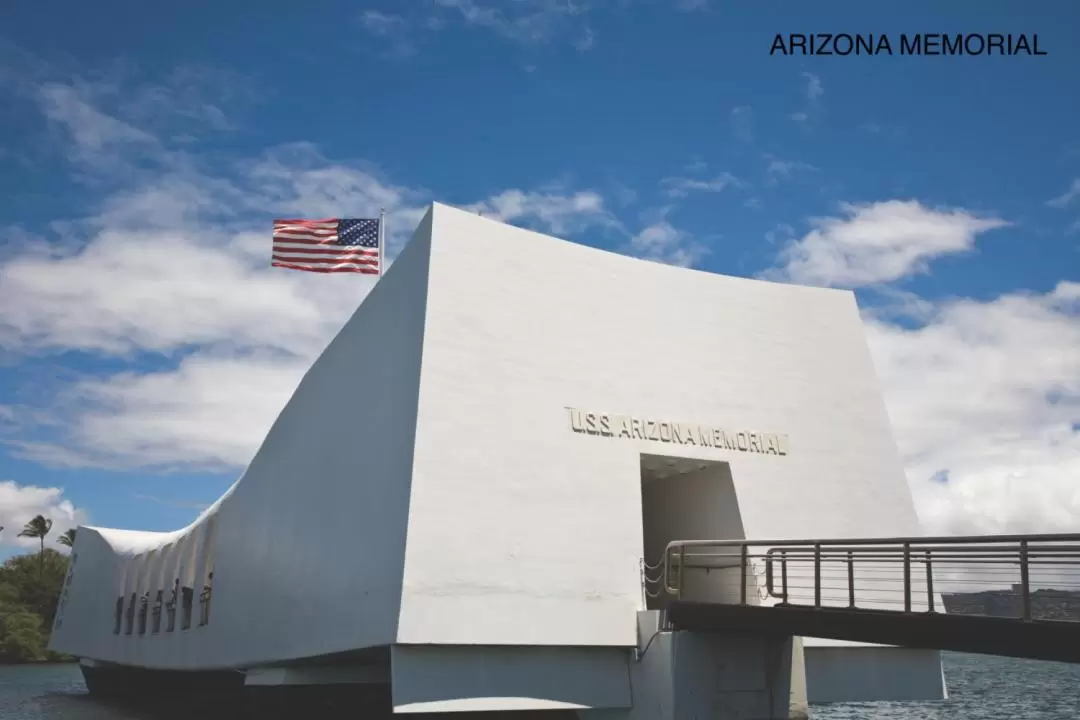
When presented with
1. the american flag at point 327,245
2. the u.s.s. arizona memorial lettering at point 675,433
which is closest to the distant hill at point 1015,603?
the u.s.s. arizona memorial lettering at point 675,433

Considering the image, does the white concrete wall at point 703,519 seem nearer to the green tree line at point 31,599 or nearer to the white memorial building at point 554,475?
the white memorial building at point 554,475

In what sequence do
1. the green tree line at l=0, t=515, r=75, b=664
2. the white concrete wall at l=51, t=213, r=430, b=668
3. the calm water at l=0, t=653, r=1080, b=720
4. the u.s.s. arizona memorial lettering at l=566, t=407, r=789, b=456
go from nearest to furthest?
the white concrete wall at l=51, t=213, r=430, b=668 → the u.s.s. arizona memorial lettering at l=566, t=407, r=789, b=456 → the calm water at l=0, t=653, r=1080, b=720 → the green tree line at l=0, t=515, r=75, b=664

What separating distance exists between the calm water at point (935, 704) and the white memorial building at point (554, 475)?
18.3 feet

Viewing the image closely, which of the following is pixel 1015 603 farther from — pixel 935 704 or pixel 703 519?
pixel 935 704

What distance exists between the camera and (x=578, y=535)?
14.1 meters

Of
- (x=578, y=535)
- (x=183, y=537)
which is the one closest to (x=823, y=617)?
(x=578, y=535)

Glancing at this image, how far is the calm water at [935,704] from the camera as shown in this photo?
2667 cm

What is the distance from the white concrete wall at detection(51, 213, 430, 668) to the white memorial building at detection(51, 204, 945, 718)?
0.07 m

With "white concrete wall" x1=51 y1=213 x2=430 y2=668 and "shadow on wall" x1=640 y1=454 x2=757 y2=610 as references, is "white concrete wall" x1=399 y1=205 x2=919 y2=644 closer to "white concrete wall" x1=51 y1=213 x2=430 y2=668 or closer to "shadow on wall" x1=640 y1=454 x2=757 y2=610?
"shadow on wall" x1=640 y1=454 x2=757 y2=610

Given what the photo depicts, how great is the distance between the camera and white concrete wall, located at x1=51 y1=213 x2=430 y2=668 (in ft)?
45.4

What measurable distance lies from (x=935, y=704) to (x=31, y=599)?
68.8 meters

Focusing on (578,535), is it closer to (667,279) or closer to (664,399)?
(664,399)

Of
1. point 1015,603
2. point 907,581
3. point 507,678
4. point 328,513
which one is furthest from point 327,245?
point 1015,603

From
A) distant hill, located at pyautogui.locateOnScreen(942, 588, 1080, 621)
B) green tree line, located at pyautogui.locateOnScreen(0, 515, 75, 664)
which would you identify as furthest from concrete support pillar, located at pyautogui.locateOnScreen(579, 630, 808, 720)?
green tree line, located at pyautogui.locateOnScreen(0, 515, 75, 664)
